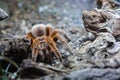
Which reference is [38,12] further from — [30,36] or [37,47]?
[37,47]

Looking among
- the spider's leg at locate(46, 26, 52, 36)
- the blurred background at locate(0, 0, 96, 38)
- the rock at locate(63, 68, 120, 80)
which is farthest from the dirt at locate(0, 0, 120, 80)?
the blurred background at locate(0, 0, 96, 38)

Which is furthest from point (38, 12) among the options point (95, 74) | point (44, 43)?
point (95, 74)

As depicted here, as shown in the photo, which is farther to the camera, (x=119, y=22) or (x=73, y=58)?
(x=119, y=22)

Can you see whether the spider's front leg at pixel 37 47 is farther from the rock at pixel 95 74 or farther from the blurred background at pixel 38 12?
the blurred background at pixel 38 12

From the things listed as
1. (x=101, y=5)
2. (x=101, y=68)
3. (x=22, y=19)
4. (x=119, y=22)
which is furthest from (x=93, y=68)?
(x=22, y=19)

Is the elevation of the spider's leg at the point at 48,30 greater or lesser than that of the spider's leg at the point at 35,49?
greater

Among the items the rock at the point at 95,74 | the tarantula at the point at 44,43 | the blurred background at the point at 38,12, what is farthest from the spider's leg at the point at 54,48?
the blurred background at the point at 38,12

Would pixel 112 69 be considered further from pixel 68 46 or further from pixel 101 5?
pixel 101 5
